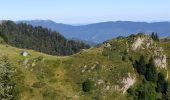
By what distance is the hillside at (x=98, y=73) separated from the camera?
92.8 metres

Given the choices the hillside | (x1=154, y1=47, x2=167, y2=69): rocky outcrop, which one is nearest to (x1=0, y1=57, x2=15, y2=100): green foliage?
the hillside

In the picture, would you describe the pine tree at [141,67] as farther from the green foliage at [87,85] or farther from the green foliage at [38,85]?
the green foliage at [38,85]

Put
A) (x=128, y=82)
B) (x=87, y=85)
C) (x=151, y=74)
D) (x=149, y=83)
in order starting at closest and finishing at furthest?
(x=87, y=85)
(x=128, y=82)
(x=149, y=83)
(x=151, y=74)

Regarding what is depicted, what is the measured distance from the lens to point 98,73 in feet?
322

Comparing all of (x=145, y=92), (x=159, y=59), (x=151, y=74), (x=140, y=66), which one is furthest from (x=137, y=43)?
(x=145, y=92)

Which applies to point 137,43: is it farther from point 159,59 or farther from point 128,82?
point 128,82

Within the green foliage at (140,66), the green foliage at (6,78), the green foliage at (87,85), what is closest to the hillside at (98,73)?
the green foliage at (87,85)

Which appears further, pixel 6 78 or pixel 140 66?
pixel 140 66

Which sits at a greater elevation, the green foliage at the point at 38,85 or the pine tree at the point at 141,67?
the pine tree at the point at 141,67

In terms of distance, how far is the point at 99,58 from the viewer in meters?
103

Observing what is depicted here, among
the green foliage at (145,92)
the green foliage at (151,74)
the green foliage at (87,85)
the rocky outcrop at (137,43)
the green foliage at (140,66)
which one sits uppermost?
the rocky outcrop at (137,43)

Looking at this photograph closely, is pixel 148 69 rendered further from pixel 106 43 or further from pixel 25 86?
pixel 25 86

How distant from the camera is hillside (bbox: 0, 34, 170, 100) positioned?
92.8 m

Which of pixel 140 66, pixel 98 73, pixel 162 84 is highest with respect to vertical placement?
pixel 140 66
